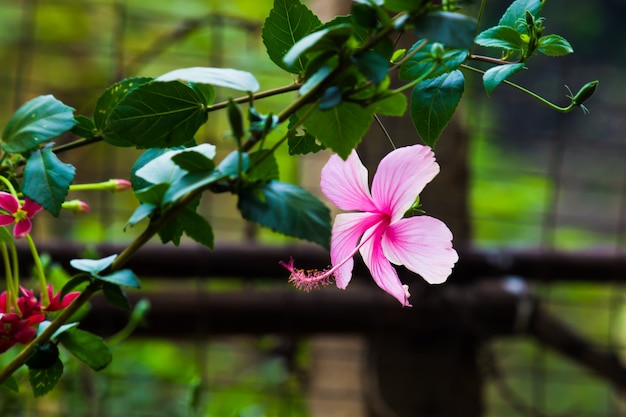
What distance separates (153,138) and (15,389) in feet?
0.48

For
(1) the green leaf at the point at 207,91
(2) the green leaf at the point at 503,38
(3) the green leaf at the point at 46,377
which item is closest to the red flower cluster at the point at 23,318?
(3) the green leaf at the point at 46,377

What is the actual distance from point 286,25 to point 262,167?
0.08 m

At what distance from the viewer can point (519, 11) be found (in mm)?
374

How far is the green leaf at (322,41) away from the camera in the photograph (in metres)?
0.26

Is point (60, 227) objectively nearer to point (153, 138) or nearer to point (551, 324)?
point (551, 324)

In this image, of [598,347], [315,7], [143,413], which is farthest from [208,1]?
[598,347]

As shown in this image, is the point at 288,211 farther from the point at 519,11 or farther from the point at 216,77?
the point at 519,11

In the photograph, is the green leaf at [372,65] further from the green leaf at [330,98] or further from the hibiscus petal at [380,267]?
the hibiscus petal at [380,267]

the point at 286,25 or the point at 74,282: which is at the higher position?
the point at 286,25

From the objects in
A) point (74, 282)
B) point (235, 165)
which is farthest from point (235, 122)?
point (74, 282)

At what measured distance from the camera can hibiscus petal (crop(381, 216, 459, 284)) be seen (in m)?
0.35

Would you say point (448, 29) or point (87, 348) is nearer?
point (448, 29)

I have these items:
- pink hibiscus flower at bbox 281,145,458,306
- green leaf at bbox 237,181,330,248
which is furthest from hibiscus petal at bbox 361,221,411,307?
green leaf at bbox 237,181,330,248

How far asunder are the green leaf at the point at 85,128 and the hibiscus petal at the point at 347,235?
0.39ft
